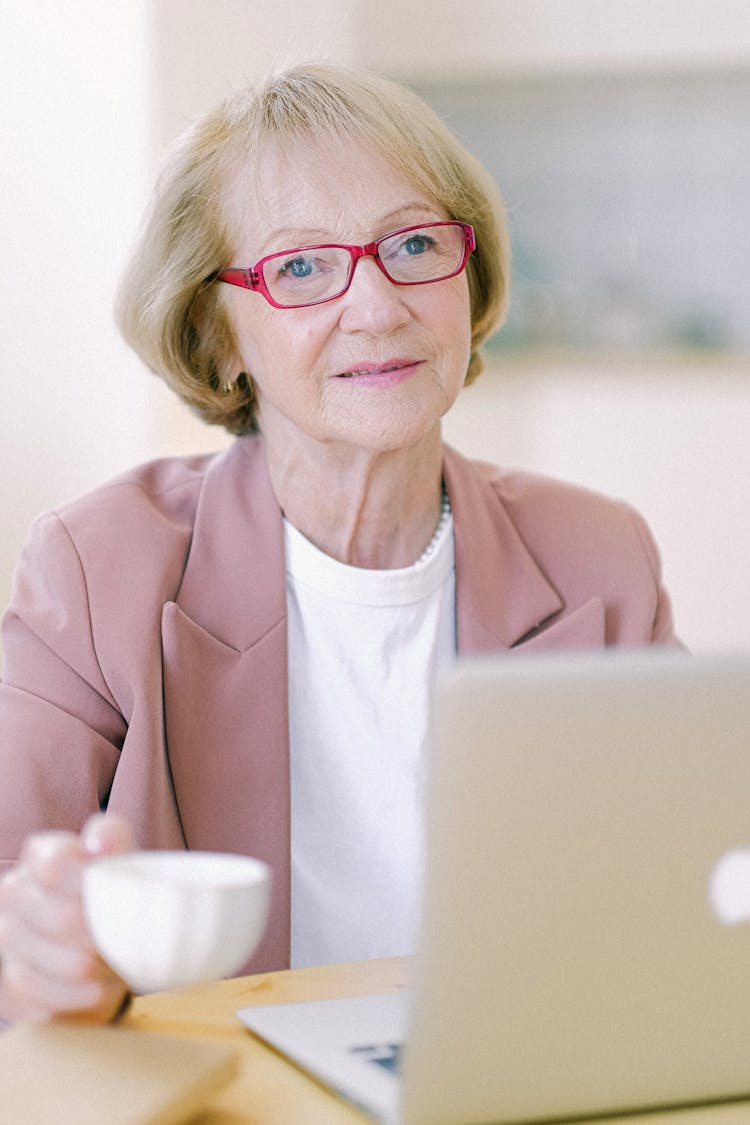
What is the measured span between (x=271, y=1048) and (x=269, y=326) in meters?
0.86

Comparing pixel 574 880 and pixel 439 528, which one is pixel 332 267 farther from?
pixel 574 880

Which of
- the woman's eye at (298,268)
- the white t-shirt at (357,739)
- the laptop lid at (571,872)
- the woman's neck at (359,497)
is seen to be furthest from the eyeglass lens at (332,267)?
the laptop lid at (571,872)

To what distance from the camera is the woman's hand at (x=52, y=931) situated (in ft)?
2.80

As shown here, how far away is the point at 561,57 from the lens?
14.9 ft

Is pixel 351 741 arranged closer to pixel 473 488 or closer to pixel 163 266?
pixel 473 488

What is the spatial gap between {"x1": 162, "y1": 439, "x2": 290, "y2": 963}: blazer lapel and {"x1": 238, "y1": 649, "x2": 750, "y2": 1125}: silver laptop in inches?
27.4

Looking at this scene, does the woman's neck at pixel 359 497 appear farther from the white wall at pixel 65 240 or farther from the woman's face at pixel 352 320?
the white wall at pixel 65 240

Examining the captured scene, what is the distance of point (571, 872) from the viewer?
0.77m

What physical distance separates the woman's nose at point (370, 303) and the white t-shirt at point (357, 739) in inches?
10.4

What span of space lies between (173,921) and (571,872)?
0.70 feet

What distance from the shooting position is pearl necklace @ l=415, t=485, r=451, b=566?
1.70 m

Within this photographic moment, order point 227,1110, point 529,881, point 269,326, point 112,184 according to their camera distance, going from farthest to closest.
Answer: point 112,184
point 269,326
point 227,1110
point 529,881

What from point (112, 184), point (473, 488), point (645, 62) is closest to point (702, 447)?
point (645, 62)

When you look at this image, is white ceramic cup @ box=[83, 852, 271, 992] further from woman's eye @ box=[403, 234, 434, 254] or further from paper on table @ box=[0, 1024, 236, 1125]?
woman's eye @ box=[403, 234, 434, 254]
